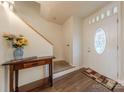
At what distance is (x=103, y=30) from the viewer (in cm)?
396

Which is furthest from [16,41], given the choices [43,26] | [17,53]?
[43,26]

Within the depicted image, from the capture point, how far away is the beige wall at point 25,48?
93.4 inches

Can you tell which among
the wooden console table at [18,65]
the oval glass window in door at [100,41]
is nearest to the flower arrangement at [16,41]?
the wooden console table at [18,65]

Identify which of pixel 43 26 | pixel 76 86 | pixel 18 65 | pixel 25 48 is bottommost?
pixel 76 86

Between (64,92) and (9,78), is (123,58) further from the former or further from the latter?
(9,78)

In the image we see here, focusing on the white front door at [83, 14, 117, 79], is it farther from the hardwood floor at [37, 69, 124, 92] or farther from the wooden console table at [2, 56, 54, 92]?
the wooden console table at [2, 56, 54, 92]

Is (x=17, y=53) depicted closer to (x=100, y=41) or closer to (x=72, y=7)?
(x=72, y=7)

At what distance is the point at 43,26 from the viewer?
562 centimetres

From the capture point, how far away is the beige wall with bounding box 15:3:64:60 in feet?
16.0

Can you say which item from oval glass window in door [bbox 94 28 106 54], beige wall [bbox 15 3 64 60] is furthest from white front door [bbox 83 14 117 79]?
beige wall [bbox 15 3 64 60]

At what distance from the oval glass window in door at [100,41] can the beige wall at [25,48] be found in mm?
1903

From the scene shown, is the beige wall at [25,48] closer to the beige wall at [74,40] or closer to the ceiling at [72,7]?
the ceiling at [72,7]

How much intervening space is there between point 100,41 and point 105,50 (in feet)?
1.47

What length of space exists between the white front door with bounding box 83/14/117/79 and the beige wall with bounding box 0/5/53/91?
1901mm
